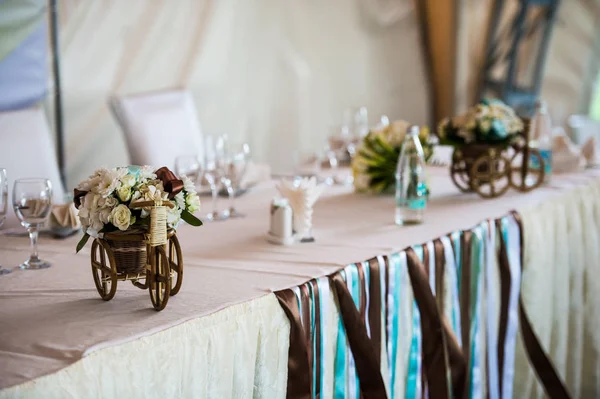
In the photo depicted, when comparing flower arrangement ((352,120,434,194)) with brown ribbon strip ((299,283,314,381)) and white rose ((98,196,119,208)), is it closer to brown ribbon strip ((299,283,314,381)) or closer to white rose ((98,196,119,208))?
brown ribbon strip ((299,283,314,381))

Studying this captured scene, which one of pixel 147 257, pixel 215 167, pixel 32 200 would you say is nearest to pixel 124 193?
pixel 147 257

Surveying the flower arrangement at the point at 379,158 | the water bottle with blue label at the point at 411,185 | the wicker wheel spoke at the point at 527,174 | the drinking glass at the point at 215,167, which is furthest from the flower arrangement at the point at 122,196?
the wicker wheel spoke at the point at 527,174

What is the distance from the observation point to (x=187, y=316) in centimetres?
134

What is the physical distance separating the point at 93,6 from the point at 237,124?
1.13 metres

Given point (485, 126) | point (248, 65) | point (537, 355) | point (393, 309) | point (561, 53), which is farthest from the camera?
point (561, 53)

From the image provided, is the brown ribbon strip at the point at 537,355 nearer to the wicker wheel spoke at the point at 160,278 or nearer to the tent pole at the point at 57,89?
the wicker wheel spoke at the point at 160,278

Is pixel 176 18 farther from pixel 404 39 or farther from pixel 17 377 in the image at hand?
pixel 17 377

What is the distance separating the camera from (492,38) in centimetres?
565

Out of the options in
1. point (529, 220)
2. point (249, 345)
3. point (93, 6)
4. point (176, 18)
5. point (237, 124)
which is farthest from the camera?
point (237, 124)

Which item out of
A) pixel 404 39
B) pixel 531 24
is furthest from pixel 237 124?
pixel 531 24

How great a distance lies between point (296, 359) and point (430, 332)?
21.3 inches

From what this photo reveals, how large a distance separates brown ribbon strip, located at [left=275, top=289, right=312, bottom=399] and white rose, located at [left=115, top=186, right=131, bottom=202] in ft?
1.20

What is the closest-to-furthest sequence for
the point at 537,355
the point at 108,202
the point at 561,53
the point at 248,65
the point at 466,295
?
1. the point at 108,202
2. the point at 466,295
3. the point at 537,355
4. the point at 248,65
5. the point at 561,53

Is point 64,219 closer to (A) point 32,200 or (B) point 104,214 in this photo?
(A) point 32,200
